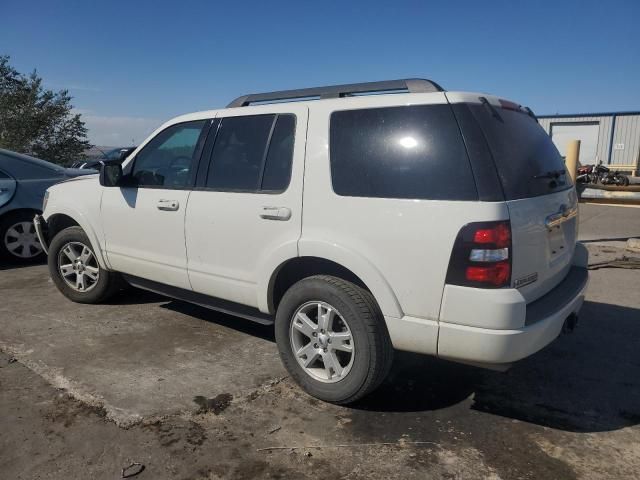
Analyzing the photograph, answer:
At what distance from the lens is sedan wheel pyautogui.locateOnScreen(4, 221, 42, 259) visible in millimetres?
6730

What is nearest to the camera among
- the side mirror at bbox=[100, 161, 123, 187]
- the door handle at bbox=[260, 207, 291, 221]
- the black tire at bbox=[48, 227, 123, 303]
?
the door handle at bbox=[260, 207, 291, 221]

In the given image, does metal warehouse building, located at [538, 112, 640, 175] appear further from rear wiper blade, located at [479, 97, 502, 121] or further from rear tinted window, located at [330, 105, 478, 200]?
rear tinted window, located at [330, 105, 478, 200]

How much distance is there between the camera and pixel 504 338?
258 cm

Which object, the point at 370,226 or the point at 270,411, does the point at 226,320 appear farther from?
the point at 370,226

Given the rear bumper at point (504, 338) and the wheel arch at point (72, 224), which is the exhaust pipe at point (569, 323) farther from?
the wheel arch at point (72, 224)

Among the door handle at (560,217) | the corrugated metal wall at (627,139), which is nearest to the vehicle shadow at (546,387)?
the door handle at (560,217)

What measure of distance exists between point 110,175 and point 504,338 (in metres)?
3.48

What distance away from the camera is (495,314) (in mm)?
2570

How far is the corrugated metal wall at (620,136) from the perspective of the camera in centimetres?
2731

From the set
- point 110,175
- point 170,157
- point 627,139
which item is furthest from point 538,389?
point 627,139

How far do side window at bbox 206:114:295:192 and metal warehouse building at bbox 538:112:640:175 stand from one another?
2804 centimetres

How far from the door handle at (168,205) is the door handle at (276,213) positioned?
3.00ft

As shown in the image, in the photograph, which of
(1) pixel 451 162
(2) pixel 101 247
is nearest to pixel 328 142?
(1) pixel 451 162

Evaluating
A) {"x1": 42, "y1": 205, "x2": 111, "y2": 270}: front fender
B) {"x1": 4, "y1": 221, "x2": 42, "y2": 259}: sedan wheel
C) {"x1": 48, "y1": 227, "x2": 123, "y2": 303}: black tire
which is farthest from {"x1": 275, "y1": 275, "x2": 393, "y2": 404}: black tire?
{"x1": 4, "y1": 221, "x2": 42, "y2": 259}: sedan wheel
